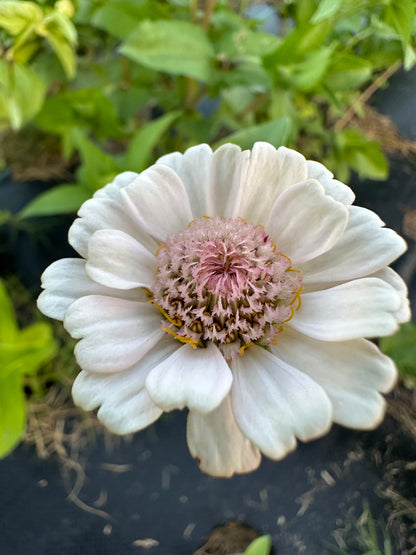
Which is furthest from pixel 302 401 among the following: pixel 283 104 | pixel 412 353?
pixel 283 104

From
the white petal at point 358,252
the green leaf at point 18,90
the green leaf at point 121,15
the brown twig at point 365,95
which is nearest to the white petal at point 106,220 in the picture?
the white petal at point 358,252

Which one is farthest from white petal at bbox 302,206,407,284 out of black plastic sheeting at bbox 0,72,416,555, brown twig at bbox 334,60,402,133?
brown twig at bbox 334,60,402,133

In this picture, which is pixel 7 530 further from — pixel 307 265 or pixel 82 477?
pixel 307 265

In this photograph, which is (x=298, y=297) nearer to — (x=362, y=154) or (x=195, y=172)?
(x=195, y=172)

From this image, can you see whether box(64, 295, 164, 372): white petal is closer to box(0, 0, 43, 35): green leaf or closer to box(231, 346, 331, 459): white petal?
box(231, 346, 331, 459): white petal

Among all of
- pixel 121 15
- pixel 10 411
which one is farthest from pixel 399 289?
pixel 121 15

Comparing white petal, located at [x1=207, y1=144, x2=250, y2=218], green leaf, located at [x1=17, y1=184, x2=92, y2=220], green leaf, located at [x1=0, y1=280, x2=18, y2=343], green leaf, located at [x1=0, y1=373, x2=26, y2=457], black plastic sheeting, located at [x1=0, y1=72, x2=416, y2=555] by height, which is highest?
white petal, located at [x1=207, y1=144, x2=250, y2=218]
